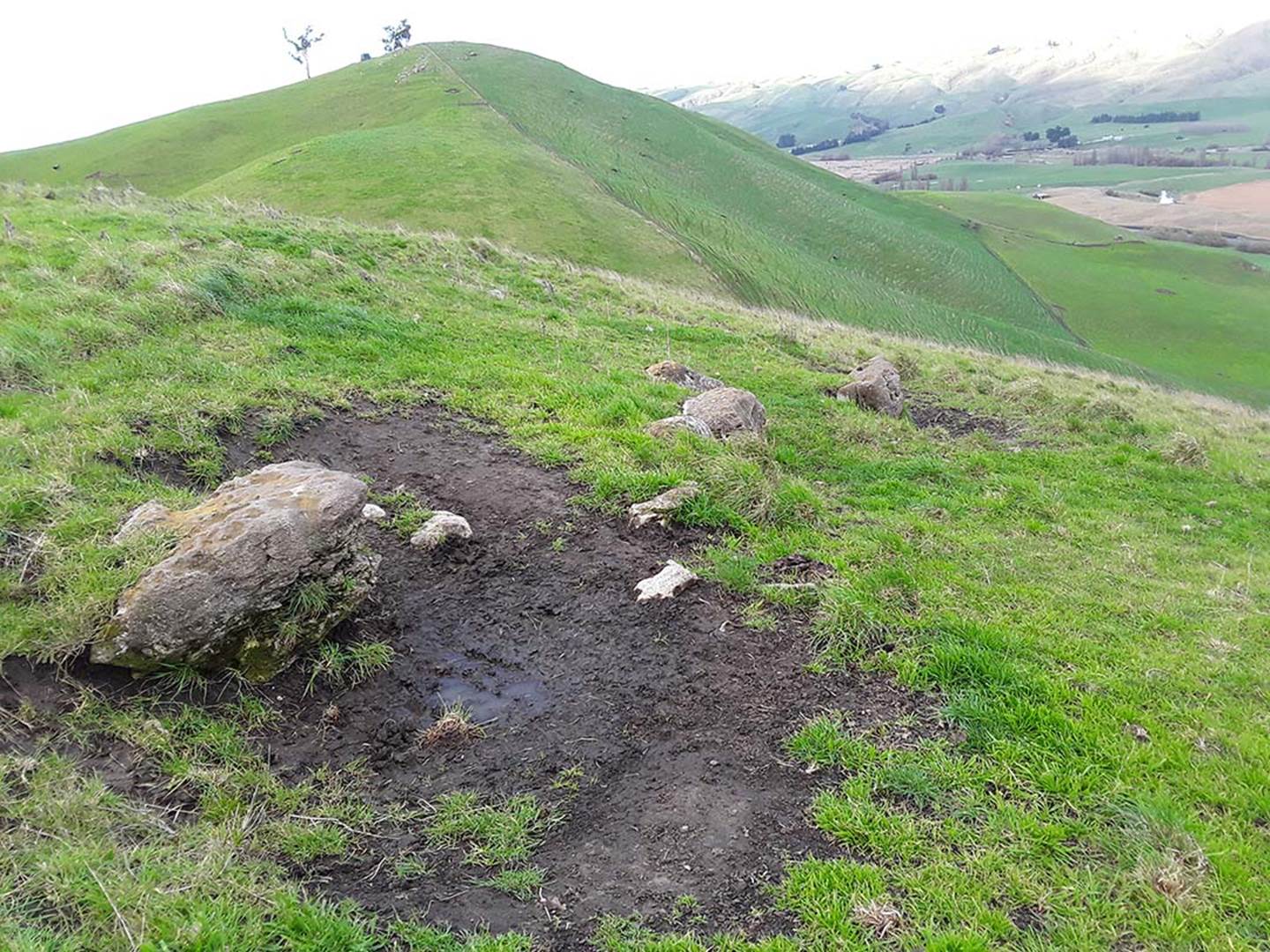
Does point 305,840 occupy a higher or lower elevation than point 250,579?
lower

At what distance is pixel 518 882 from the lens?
13.7ft

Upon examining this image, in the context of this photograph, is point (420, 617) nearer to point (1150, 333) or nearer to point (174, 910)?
point (174, 910)

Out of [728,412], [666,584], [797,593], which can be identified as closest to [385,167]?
[728,412]

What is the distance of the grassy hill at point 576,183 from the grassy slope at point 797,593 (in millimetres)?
23481

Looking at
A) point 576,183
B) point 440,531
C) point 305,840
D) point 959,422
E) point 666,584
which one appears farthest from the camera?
point 576,183

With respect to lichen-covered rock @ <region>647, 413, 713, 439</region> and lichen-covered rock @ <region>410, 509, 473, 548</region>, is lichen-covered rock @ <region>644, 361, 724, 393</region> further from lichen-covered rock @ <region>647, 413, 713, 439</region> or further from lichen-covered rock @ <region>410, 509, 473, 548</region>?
lichen-covered rock @ <region>410, 509, 473, 548</region>

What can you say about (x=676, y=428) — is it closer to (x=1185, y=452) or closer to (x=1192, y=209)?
(x=1185, y=452)

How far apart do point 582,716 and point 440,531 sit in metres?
2.89

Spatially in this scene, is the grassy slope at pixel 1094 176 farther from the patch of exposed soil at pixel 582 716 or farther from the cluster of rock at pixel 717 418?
the patch of exposed soil at pixel 582 716

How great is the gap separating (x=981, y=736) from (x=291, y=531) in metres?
5.43

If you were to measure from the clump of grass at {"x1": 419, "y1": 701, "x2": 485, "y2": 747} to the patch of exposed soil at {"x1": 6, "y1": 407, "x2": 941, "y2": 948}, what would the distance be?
5cm

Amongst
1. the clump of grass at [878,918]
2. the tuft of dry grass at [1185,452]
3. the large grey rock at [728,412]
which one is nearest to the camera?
the clump of grass at [878,918]

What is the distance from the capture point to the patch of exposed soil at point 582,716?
4191 millimetres

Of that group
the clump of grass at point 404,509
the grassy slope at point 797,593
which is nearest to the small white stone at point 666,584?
the grassy slope at point 797,593
